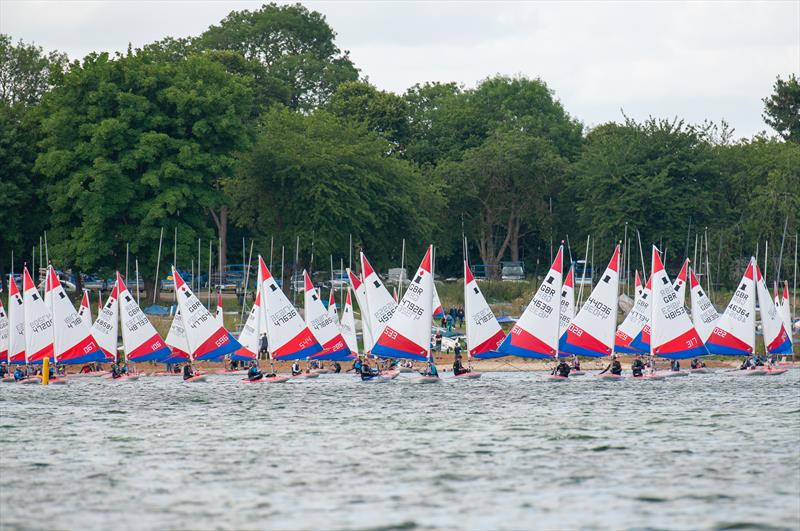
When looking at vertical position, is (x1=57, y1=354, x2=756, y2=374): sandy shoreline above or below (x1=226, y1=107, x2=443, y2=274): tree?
below

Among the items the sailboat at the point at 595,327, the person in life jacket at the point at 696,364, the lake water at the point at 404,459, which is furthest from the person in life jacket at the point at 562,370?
the person in life jacket at the point at 696,364

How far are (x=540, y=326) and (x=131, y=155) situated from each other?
124 ft

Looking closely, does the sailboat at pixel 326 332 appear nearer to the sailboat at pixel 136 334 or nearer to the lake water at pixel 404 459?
the lake water at pixel 404 459

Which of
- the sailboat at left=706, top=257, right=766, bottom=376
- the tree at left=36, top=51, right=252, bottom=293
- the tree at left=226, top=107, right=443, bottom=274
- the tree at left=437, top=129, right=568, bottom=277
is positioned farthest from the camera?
the tree at left=437, top=129, right=568, bottom=277

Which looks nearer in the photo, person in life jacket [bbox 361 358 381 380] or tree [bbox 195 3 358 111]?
person in life jacket [bbox 361 358 381 380]

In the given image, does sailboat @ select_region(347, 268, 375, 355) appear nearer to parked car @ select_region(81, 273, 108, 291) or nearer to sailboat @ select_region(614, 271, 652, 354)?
sailboat @ select_region(614, 271, 652, 354)

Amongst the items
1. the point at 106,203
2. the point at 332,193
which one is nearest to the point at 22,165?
the point at 106,203

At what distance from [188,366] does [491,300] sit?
118ft

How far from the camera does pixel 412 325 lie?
216 ft

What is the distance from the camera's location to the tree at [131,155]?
94.3m

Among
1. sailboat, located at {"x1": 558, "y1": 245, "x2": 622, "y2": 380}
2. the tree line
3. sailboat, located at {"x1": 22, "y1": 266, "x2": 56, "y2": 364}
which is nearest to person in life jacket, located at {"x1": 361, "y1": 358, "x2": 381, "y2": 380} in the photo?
sailboat, located at {"x1": 558, "y1": 245, "x2": 622, "y2": 380}

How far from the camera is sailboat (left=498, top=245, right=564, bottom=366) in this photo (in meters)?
67.6

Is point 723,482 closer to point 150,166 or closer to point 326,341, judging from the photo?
point 326,341

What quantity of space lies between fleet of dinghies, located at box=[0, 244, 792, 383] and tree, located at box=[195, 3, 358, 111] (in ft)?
234
